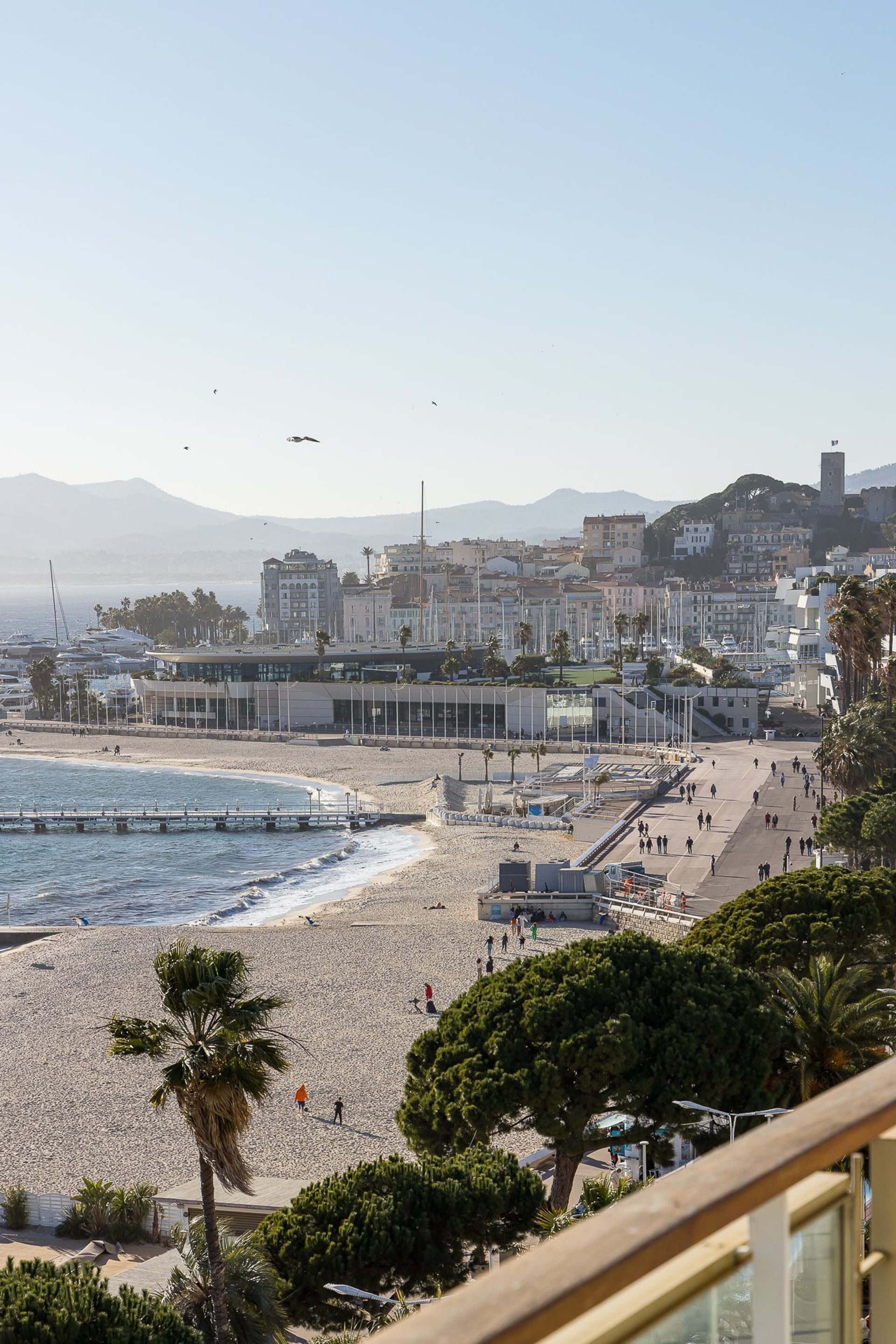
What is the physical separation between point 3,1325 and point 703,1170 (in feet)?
31.0

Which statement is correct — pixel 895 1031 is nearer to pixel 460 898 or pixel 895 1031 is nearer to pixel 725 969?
pixel 725 969

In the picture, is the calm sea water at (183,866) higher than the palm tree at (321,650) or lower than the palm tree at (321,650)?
lower

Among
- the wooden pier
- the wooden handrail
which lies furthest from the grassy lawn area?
the wooden handrail

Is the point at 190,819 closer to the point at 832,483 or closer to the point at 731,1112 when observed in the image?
the point at 731,1112

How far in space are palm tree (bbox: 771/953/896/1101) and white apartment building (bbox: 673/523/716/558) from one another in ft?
541

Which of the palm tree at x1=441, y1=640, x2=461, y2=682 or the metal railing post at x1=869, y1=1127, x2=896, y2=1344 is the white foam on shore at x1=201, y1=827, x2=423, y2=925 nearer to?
the palm tree at x1=441, y1=640, x2=461, y2=682

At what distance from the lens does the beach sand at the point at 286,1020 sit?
20578 millimetres

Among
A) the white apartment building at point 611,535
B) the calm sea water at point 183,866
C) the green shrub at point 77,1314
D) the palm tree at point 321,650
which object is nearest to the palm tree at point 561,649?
the palm tree at point 321,650

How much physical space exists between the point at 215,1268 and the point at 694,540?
570 ft

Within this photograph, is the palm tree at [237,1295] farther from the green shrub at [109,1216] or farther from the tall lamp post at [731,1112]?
the tall lamp post at [731,1112]

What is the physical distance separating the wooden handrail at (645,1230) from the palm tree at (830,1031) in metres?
15.2

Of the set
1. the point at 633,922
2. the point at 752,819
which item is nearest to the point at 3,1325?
the point at 633,922

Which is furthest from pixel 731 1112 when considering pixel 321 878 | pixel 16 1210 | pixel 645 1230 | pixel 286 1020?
pixel 321 878

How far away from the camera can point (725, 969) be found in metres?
17.0
